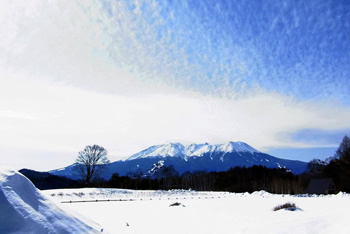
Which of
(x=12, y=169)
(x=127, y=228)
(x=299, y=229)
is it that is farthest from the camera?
(x=127, y=228)

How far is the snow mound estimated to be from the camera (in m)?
5.14

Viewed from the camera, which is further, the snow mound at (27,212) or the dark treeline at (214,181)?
the dark treeline at (214,181)

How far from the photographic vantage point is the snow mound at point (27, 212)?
5141 mm

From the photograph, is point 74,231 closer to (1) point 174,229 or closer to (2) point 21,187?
(2) point 21,187

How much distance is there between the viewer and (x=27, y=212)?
5.45m

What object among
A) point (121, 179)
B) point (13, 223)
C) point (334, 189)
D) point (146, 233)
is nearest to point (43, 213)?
point (13, 223)

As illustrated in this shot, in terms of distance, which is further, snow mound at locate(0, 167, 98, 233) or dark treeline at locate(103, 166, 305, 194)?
dark treeline at locate(103, 166, 305, 194)

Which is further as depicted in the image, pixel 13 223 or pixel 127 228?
pixel 127 228

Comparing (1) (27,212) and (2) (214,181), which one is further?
(2) (214,181)

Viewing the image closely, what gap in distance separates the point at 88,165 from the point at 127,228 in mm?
46098

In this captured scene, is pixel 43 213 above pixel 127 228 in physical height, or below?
above

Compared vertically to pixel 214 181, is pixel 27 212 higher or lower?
higher

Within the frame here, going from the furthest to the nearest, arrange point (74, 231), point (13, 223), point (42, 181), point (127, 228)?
point (42, 181) < point (127, 228) < point (74, 231) < point (13, 223)

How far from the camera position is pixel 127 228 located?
10.5m
